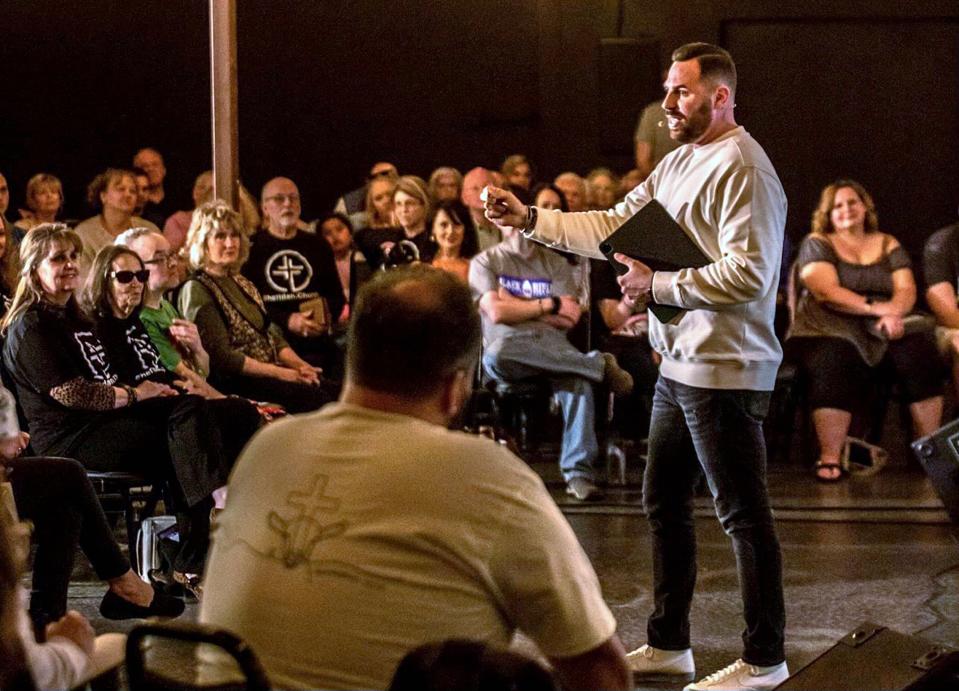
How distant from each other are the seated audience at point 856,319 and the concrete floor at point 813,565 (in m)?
0.51

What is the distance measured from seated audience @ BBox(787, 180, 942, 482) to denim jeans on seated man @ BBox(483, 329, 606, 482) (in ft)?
4.27

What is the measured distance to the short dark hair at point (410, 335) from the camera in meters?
2.14

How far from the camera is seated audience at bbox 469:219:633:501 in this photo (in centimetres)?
686

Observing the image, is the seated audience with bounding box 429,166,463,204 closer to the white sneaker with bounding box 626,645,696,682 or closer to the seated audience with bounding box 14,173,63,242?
the seated audience with bounding box 14,173,63,242

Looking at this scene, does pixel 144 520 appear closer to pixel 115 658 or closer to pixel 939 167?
pixel 115 658

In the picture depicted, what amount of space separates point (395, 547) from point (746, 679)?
6.78 feet

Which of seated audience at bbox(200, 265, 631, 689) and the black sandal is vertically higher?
seated audience at bbox(200, 265, 631, 689)

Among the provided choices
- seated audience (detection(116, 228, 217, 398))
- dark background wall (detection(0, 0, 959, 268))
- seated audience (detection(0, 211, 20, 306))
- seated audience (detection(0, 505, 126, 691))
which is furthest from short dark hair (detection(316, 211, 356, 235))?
seated audience (detection(0, 505, 126, 691))

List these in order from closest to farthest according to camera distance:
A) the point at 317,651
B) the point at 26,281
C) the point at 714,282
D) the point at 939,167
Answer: the point at 317,651 < the point at 714,282 < the point at 26,281 < the point at 939,167

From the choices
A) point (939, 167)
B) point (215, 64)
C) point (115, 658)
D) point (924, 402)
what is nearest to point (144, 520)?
point (215, 64)

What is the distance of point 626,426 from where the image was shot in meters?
7.57

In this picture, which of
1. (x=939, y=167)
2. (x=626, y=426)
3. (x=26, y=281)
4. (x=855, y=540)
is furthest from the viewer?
(x=939, y=167)

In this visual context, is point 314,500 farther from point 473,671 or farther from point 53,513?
point 53,513

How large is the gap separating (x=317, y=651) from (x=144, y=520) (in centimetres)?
332
